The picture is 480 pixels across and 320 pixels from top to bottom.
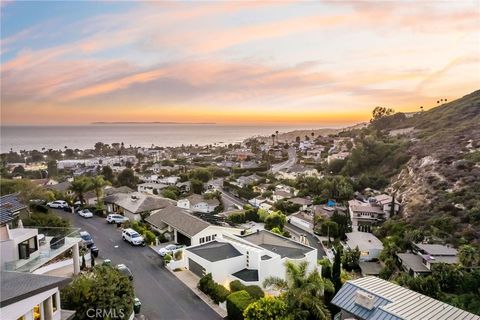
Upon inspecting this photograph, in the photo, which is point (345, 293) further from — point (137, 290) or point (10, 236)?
point (10, 236)

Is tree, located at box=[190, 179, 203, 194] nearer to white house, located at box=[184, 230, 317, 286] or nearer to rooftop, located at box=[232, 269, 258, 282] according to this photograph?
white house, located at box=[184, 230, 317, 286]

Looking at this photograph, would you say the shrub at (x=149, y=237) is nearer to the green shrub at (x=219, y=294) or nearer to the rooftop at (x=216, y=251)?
the rooftop at (x=216, y=251)

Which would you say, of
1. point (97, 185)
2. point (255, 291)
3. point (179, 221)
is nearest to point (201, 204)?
point (97, 185)

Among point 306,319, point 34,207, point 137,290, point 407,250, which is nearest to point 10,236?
point 137,290

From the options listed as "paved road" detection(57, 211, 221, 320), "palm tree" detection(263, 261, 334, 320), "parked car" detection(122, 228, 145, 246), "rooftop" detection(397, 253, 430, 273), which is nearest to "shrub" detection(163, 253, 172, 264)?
"paved road" detection(57, 211, 221, 320)

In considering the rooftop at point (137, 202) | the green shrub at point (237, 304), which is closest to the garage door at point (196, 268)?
the green shrub at point (237, 304)

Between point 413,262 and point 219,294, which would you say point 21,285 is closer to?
point 219,294
